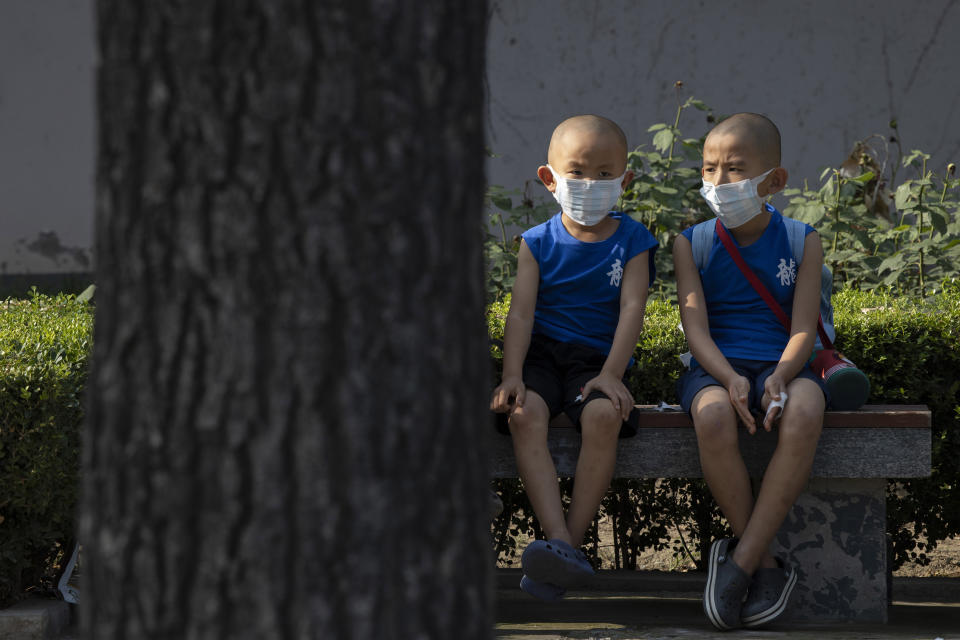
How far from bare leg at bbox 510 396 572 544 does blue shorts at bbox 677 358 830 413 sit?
1.32 feet

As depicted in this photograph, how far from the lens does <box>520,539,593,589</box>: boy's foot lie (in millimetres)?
2770

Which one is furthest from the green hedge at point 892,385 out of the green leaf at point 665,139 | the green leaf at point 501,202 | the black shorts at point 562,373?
the green leaf at point 665,139

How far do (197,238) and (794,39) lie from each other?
579 centimetres

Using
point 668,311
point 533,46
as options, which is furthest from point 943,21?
point 668,311

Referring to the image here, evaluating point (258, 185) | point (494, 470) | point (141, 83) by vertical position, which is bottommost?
point (494, 470)

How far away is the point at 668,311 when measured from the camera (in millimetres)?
3955

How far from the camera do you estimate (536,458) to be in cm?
298

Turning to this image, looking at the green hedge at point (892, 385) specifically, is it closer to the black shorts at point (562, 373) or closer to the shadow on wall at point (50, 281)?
the black shorts at point (562, 373)

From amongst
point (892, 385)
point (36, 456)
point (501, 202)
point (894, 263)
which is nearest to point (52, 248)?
point (501, 202)

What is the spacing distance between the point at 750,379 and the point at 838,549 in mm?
527

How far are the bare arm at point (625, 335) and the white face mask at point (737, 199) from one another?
239 millimetres

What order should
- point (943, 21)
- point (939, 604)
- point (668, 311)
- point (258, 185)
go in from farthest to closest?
point (943, 21), point (668, 311), point (939, 604), point (258, 185)

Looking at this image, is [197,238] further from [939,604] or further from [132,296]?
[939,604]

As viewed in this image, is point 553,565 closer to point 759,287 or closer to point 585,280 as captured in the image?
point 585,280
